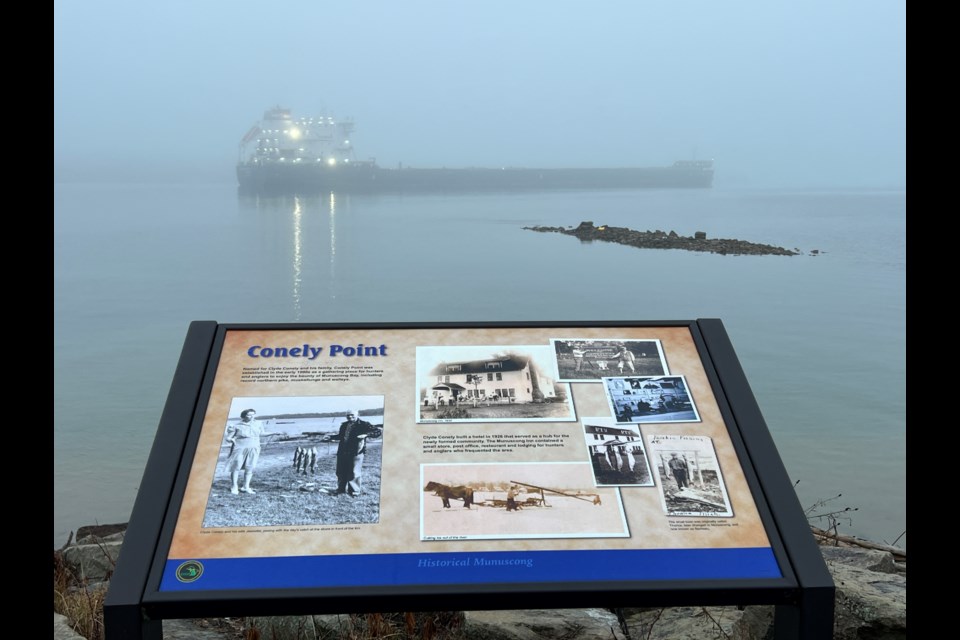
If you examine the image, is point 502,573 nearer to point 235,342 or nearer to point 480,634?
point 480,634

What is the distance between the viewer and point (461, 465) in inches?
79.1

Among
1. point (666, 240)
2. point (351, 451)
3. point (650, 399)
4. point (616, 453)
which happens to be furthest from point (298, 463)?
point (666, 240)

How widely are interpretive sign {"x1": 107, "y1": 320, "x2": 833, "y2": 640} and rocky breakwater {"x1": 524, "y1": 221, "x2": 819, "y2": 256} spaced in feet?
39.6

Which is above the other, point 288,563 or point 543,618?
point 288,563

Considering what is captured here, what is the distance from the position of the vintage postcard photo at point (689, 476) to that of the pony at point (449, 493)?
0.41 meters

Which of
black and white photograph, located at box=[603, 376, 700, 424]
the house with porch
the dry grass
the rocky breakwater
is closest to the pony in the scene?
the house with porch

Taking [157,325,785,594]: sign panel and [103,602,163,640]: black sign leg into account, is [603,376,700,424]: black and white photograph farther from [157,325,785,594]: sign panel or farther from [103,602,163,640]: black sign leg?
[103,602,163,640]: black sign leg

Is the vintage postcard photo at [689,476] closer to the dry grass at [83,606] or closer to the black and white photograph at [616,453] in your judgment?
the black and white photograph at [616,453]

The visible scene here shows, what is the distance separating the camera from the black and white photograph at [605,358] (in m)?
2.24

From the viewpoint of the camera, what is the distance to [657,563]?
6.05ft

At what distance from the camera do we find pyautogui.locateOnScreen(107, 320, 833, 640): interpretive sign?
1802 mm

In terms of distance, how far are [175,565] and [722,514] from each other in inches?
43.6

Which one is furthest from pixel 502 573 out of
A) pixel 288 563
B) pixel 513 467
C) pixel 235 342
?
pixel 235 342

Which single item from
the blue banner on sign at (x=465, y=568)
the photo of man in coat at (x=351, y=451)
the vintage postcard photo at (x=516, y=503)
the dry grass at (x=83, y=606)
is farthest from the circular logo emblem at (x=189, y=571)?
the dry grass at (x=83, y=606)
